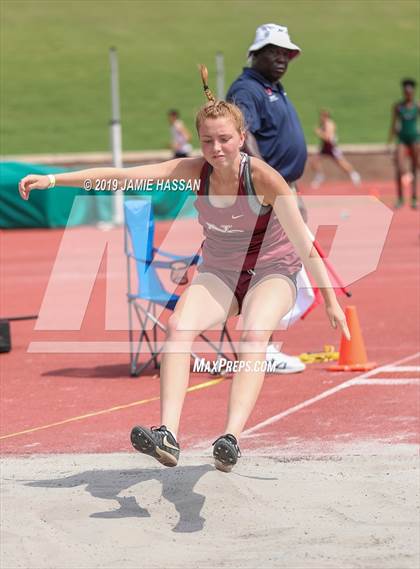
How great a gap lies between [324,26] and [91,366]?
4292 centimetres

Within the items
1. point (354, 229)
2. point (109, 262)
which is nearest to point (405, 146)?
point (354, 229)

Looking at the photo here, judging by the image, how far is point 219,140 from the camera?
6.08m

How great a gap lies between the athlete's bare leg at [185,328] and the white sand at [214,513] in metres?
0.52

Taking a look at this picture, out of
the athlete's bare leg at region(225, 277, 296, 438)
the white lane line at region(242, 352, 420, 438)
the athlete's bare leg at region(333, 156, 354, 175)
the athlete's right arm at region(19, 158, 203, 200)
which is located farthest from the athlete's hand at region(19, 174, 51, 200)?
the athlete's bare leg at region(333, 156, 354, 175)

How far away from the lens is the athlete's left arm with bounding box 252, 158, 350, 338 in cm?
623

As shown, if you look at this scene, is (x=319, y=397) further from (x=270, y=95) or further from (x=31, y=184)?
(x=31, y=184)

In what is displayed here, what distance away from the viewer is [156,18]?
5069 cm

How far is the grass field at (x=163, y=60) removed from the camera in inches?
1524

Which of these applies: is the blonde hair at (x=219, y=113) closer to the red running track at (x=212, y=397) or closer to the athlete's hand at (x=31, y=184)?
the athlete's hand at (x=31, y=184)

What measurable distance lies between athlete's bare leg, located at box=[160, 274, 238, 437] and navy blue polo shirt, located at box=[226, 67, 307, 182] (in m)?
2.71

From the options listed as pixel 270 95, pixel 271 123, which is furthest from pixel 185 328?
pixel 270 95

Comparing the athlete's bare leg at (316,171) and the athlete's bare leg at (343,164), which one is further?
the athlete's bare leg at (316,171)

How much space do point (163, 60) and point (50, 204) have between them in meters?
24.5

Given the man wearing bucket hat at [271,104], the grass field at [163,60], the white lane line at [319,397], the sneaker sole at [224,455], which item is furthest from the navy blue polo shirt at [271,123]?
the grass field at [163,60]
